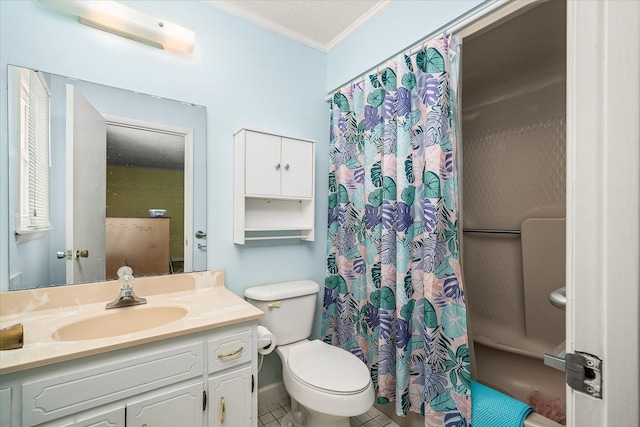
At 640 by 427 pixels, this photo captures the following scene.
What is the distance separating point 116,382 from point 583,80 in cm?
149

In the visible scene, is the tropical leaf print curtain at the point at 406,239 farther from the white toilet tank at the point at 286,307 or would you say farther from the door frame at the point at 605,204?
the door frame at the point at 605,204

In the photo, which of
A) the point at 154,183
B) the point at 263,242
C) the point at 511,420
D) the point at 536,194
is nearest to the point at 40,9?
the point at 154,183

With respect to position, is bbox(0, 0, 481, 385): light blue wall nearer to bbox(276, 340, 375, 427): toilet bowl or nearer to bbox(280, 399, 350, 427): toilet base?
bbox(280, 399, 350, 427): toilet base

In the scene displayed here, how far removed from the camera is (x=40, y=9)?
1231 millimetres

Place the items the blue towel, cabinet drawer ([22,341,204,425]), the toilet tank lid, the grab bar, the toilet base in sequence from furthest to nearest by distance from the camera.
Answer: the grab bar
the toilet tank lid
the toilet base
the blue towel
cabinet drawer ([22,341,204,425])

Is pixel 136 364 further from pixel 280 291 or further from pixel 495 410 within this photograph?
pixel 495 410

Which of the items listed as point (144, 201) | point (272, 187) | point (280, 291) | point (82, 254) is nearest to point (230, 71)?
point (272, 187)

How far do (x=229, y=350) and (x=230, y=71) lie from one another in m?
1.54

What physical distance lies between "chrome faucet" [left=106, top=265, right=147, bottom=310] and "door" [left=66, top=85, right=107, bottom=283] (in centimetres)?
12

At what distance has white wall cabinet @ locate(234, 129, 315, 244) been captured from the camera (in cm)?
165

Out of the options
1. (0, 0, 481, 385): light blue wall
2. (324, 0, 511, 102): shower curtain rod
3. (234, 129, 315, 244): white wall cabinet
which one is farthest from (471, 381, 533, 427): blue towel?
(324, 0, 511, 102): shower curtain rod

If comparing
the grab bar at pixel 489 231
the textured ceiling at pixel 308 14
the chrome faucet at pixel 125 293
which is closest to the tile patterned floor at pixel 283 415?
the chrome faucet at pixel 125 293

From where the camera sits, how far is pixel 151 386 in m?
1.02

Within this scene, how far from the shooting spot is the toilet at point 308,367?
4.11 ft
